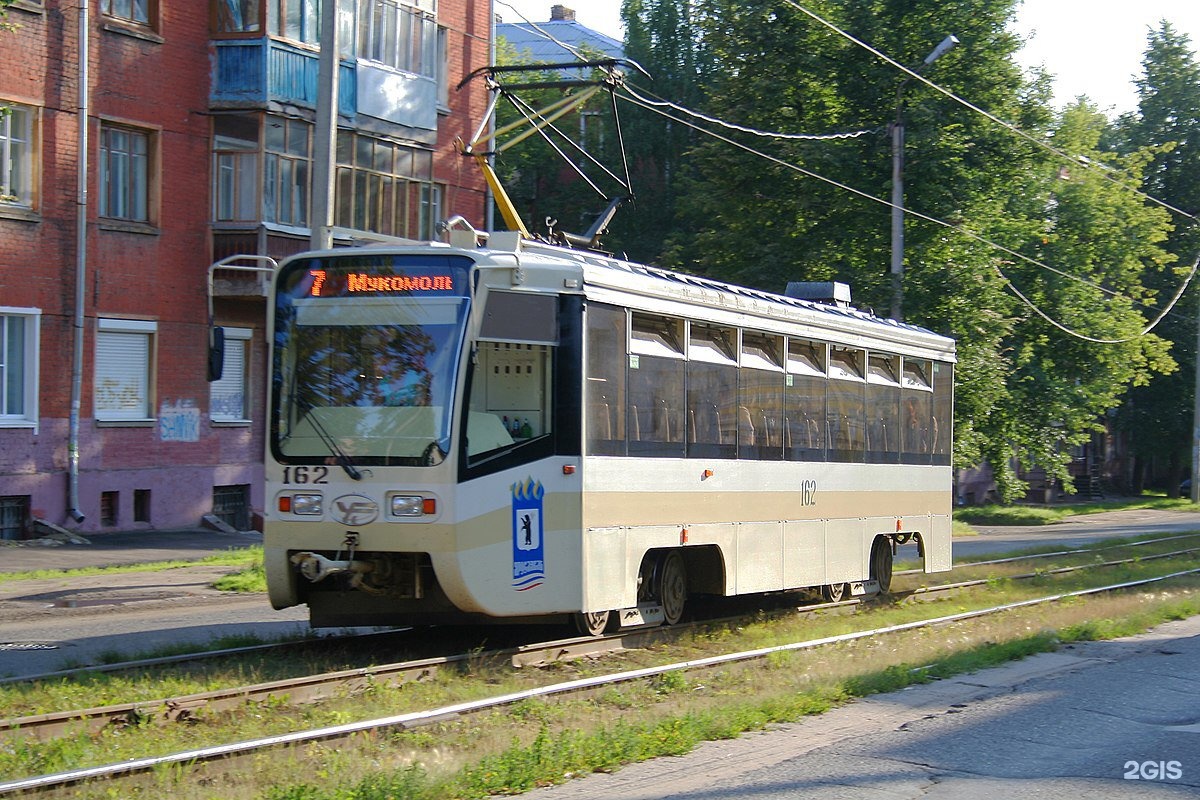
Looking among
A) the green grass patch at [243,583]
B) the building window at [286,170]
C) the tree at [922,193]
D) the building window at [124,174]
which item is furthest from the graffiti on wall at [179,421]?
the tree at [922,193]

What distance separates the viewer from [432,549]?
10328mm

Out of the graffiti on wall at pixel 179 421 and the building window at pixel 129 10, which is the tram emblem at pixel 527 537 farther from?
the building window at pixel 129 10

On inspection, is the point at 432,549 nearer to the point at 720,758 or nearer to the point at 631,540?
the point at 631,540

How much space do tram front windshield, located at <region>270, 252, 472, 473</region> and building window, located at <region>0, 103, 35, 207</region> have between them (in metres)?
13.3

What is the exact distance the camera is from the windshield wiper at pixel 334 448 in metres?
10.6

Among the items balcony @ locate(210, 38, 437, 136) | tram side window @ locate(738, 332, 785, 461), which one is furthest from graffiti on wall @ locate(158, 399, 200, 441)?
tram side window @ locate(738, 332, 785, 461)

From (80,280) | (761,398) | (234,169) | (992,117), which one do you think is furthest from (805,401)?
(992,117)

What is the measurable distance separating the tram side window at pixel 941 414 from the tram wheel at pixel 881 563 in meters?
1.48

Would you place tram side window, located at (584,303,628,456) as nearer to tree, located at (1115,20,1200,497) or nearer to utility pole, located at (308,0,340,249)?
utility pole, located at (308,0,340,249)

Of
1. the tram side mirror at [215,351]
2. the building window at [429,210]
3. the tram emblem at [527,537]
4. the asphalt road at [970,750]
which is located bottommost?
the asphalt road at [970,750]

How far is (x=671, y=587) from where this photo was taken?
1299 cm

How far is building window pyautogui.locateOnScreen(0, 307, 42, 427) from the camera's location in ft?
74.1

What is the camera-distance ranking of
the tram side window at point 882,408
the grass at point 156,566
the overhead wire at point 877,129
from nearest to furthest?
the tram side window at point 882,408, the grass at point 156,566, the overhead wire at point 877,129

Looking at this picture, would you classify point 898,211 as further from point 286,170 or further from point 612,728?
point 612,728
